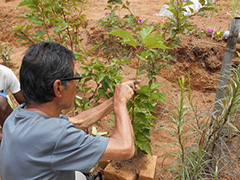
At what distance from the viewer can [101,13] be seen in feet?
20.6

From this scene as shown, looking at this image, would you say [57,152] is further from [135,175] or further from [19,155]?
[135,175]

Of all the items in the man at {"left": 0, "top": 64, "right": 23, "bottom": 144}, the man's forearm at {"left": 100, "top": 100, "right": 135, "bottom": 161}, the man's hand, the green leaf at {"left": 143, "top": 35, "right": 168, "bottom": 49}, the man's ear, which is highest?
the green leaf at {"left": 143, "top": 35, "right": 168, "bottom": 49}

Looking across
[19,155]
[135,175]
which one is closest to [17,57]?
[135,175]

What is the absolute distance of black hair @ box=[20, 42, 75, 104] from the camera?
47.9 inches

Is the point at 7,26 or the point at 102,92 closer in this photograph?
the point at 102,92

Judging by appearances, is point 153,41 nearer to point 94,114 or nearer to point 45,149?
point 94,114

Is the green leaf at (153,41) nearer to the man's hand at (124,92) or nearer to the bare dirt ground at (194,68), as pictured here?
the man's hand at (124,92)

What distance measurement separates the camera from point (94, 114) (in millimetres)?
1810

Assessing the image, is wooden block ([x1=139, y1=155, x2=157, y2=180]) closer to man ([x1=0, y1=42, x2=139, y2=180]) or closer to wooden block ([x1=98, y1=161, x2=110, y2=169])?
wooden block ([x1=98, y1=161, x2=110, y2=169])

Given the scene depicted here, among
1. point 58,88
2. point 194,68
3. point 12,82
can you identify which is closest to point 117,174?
point 58,88

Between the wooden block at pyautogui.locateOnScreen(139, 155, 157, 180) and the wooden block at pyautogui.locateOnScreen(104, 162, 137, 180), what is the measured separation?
91 millimetres

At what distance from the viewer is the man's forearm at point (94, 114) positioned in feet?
5.82

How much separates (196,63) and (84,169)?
11.8ft

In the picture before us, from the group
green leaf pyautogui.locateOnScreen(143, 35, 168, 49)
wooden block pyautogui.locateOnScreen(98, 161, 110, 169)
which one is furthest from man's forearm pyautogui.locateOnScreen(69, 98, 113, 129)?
wooden block pyautogui.locateOnScreen(98, 161, 110, 169)
